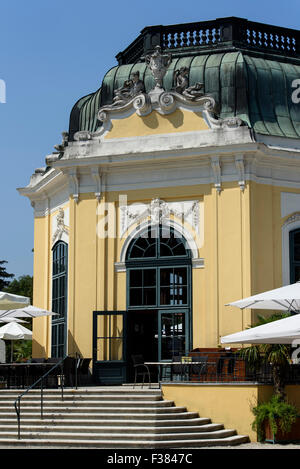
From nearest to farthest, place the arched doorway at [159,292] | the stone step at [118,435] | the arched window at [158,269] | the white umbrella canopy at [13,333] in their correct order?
the stone step at [118,435] → the arched doorway at [159,292] → the arched window at [158,269] → the white umbrella canopy at [13,333]

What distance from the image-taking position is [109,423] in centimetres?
1731

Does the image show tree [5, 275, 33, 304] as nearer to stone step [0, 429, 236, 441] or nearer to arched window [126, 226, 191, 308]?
arched window [126, 226, 191, 308]

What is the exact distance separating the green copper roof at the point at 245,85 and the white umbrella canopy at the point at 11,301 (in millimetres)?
6683

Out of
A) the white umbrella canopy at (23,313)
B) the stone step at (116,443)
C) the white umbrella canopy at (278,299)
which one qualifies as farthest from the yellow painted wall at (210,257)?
the stone step at (116,443)

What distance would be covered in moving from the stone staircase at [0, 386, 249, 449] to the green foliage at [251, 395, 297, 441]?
1.29ft

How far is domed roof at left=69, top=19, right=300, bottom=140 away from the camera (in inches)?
933

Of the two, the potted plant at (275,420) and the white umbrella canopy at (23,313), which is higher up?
the white umbrella canopy at (23,313)

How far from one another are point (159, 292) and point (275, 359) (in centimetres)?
578

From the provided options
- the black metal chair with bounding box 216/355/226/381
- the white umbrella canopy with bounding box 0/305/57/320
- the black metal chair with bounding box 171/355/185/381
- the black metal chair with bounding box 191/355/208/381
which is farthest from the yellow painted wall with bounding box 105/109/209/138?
the black metal chair with bounding box 216/355/226/381

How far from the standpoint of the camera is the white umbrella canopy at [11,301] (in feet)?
63.8

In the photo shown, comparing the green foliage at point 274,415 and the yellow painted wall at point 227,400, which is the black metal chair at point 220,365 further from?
the green foliage at point 274,415

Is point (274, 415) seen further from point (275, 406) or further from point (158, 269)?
point (158, 269)
